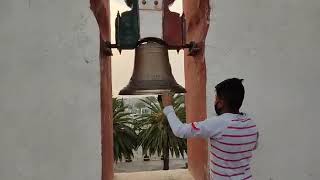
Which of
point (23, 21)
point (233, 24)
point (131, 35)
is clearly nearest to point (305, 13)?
point (233, 24)

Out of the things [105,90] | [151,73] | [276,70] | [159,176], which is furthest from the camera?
[159,176]

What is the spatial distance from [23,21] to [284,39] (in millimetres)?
1786

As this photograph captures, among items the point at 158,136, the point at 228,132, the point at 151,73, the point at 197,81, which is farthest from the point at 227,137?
the point at 158,136

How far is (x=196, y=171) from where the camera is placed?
12.3 ft

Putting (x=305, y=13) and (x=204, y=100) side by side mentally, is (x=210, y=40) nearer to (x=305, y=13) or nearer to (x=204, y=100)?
(x=204, y=100)

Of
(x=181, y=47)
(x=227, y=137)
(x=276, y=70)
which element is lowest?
(x=227, y=137)

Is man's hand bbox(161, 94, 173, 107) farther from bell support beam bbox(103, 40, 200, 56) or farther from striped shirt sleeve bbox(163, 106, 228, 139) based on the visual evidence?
bell support beam bbox(103, 40, 200, 56)

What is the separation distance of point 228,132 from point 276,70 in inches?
43.6

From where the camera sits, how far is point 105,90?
3.53 m

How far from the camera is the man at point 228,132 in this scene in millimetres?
2361

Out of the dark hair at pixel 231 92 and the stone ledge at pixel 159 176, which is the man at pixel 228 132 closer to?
the dark hair at pixel 231 92

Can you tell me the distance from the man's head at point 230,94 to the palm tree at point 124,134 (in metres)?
15.0

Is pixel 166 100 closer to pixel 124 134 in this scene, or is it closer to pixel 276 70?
pixel 276 70

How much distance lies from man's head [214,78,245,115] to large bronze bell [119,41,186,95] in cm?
51
